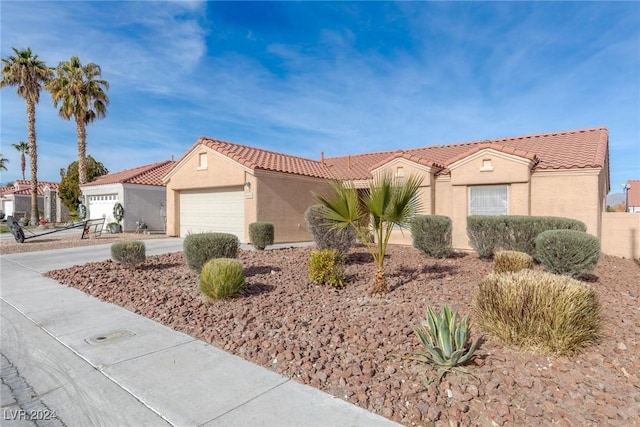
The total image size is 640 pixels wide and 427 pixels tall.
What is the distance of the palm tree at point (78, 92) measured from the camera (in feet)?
85.5

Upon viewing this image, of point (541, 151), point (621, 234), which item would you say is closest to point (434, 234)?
point (541, 151)

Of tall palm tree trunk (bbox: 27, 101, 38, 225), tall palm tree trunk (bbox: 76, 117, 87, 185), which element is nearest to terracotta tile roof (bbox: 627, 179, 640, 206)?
tall palm tree trunk (bbox: 76, 117, 87, 185)

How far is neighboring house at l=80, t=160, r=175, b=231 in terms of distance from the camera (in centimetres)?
2334

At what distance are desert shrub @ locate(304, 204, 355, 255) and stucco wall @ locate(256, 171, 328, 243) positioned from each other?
5.05 metres

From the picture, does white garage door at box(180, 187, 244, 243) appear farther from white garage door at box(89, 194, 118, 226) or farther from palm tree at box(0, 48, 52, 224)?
palm tree at box(0, 48, 52, 224)

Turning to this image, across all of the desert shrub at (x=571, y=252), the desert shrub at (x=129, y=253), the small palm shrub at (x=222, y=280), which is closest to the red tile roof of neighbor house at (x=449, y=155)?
the desert shrub at (x=571, y=252)

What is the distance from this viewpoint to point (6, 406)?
3.39m

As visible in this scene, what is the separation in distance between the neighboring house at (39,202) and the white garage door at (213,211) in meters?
29.0

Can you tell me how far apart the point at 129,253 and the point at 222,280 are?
14.6ft

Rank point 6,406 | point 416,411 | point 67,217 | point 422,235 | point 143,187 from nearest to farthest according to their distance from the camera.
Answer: point 416,411 → point 6,406 → point 422,235 → point 143,187 → point 67,217

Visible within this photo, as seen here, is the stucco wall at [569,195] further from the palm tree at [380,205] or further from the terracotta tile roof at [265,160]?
the terracotta tile roof at [265,160]

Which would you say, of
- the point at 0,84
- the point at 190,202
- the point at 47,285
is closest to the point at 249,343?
the point at 47,285

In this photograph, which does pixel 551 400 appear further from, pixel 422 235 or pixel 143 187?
pixel 143 187

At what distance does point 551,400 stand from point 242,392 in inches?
117
